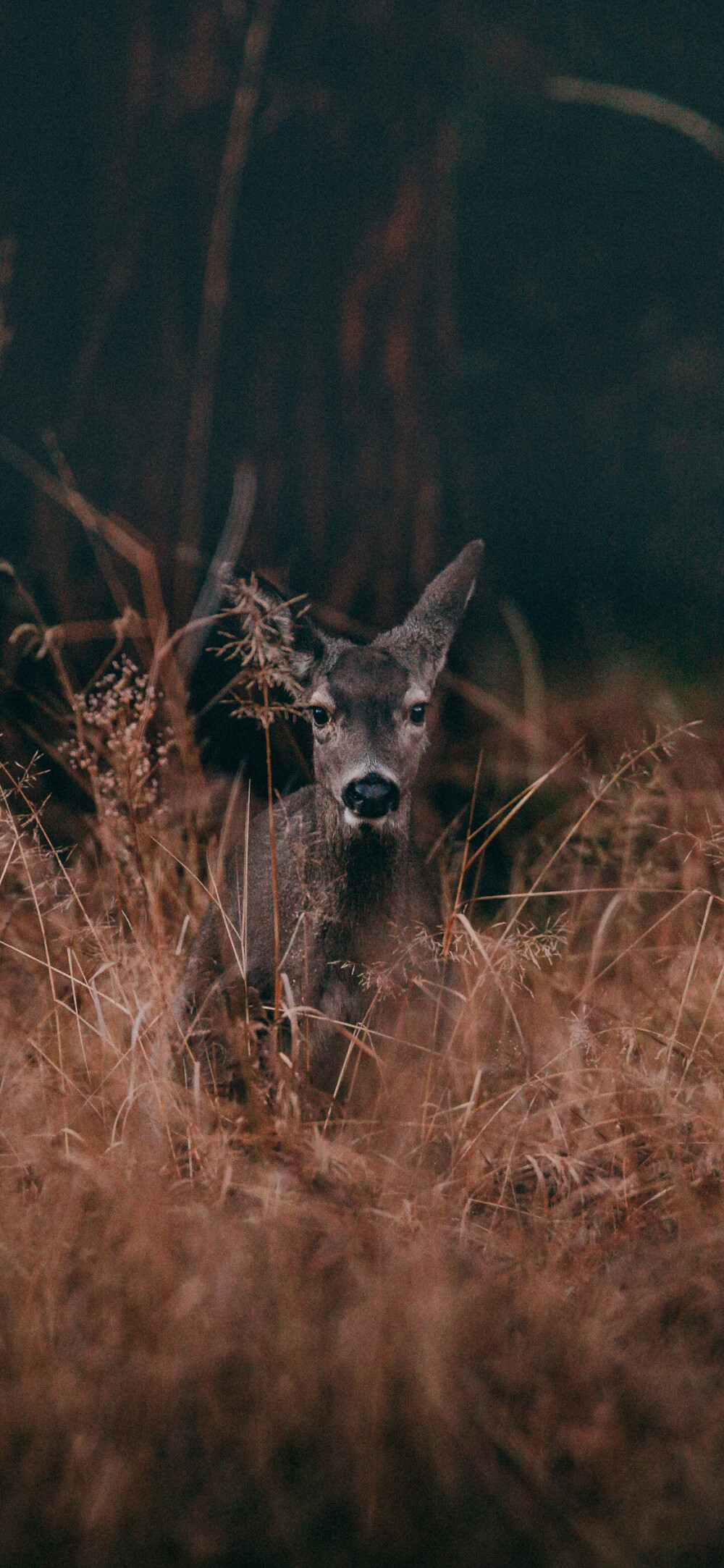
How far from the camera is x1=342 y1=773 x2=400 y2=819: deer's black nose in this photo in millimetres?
3021

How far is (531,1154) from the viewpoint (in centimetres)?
254

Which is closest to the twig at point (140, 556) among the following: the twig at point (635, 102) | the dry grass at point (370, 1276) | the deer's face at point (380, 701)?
the deer's face at point (380, 701)

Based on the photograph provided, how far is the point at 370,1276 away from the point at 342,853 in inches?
64.6

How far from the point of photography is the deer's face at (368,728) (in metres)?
3.14

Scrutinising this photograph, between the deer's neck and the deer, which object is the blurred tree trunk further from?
the deer's neck

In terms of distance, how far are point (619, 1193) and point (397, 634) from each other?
201cm

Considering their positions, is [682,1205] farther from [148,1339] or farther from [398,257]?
[398,257]

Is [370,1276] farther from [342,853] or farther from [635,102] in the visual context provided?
[635,102]

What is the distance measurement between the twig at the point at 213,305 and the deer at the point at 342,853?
1.46 m

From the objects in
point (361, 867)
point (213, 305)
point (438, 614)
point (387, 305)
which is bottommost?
point (361, 867)

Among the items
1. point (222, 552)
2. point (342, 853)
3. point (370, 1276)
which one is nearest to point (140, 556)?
point (222, 552)

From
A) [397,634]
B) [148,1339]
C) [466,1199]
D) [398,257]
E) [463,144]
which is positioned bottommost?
[466,1199]

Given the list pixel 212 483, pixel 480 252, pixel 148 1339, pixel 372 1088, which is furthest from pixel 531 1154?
pixel 480 252

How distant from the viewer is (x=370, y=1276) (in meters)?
1.96
